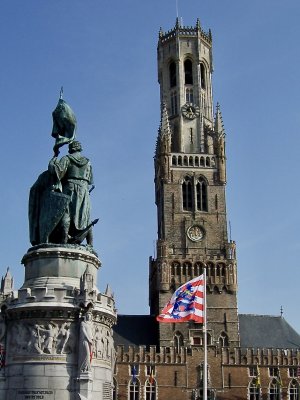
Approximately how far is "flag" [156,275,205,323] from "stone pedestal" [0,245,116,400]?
6.14 m

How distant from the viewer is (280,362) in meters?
72.6

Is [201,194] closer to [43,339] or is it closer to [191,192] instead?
[191,192]

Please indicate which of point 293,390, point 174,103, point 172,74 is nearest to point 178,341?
point 293,390

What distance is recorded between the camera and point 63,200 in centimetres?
2444

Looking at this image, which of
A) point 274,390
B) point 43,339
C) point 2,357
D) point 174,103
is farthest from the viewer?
point 174,103

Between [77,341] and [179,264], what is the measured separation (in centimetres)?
5353

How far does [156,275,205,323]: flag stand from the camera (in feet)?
95.2

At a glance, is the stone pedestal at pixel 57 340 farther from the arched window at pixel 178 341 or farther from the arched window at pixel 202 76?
the arched window at pixel 202 76

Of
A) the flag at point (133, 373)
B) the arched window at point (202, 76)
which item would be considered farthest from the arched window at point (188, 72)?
the flag at point (133, 373)

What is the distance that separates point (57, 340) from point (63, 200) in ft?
17.6

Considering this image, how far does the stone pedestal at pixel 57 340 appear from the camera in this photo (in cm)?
2147

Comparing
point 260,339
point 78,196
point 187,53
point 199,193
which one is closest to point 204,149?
point 199,193

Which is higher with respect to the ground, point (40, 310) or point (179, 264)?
point (179, 264)

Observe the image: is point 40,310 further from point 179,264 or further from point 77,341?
point 179,264
